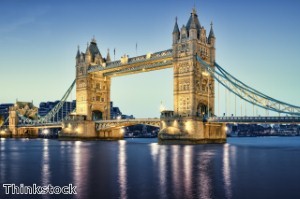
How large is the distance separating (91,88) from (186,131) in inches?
1250

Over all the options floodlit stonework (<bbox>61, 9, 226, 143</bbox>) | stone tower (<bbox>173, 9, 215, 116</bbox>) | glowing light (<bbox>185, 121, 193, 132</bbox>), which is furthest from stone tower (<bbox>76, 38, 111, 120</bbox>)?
glowing light (<bbox>185, 121, 193, 132</bbox>)

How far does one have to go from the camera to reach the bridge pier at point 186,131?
57.9m

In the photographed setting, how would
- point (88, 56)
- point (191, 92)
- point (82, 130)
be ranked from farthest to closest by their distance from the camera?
1. point (88, 56)
2. point (82, 130)
3. point (191, 92)

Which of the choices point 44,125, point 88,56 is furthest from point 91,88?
point 44,125

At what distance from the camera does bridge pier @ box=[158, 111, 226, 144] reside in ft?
190

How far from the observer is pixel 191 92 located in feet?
198

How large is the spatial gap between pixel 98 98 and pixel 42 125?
1034 inches

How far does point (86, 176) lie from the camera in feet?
74.8

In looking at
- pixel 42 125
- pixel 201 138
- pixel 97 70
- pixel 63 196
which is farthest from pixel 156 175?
pixel 42 125

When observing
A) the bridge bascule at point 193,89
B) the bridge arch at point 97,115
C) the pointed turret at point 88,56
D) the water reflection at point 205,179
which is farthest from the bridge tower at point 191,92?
the water reflection at point 205,179

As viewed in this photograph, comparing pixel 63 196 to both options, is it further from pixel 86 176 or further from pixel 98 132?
pixel 98 132

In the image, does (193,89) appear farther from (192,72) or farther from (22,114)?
(22,114)

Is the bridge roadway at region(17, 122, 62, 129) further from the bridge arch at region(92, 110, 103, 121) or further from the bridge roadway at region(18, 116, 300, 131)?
the bridge roadway at region(18, 116, 300, 131)

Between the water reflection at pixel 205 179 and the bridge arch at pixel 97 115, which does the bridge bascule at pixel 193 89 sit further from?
the water reflection at pixel 205 179
